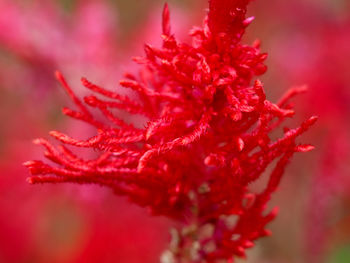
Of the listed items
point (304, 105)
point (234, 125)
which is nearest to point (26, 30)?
point (304, 105)

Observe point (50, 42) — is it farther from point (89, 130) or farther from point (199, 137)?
point (199, 137)

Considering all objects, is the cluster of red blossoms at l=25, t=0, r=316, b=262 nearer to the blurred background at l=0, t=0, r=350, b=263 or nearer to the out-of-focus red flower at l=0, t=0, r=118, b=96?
the blurred background at l=0, t=0, r=350, b=263

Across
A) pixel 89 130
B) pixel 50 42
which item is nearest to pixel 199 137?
pixel 89 130

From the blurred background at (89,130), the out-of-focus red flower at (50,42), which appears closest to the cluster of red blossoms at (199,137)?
the blurred background at (89,130)

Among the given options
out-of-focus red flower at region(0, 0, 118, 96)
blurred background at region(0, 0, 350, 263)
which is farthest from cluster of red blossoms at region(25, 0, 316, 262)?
out-of-focus red flower at region(0, 0, 118, 96)

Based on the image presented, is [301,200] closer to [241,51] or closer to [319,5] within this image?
[319,5]

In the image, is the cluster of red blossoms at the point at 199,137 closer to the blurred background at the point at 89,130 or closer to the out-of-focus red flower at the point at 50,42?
the blurred background at the point at 89,130
